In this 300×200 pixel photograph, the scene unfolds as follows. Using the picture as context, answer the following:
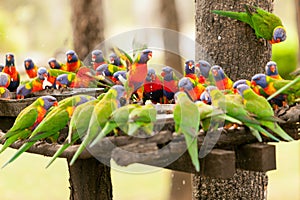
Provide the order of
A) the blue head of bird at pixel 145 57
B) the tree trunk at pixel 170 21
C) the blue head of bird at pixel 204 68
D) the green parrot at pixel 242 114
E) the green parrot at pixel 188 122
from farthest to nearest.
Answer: the tree trunk at pixel 170 21
the blue head of bird at pixel 204 68
the blue head of bird at pixel 145 57
the green parrot at pixel 242 114
the green parrot at pixel 188 122

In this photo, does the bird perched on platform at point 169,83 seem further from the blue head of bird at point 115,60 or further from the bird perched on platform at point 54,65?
the bird perched on platform at point 54,65

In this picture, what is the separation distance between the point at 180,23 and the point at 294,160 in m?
4.07

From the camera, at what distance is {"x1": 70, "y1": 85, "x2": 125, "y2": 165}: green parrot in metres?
1.87

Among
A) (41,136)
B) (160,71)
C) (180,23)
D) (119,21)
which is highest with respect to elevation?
(119,21)

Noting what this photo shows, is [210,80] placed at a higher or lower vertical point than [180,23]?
lower

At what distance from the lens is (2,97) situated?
2.98 meters

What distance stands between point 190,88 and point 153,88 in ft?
0.94

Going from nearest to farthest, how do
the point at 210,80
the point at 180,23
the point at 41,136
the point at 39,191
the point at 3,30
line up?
the point at 41,136 < the point at 210,80 < the point at 180,23 < the point at 3,30 < the point at 39,191

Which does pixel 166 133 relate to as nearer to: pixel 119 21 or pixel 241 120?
pixel 241 120

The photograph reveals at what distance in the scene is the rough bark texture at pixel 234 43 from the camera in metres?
2.95

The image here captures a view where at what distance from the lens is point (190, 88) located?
90.3 inches

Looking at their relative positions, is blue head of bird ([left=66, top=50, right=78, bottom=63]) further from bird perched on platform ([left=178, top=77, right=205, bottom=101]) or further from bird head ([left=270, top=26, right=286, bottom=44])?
bird head ([left=270, top=26, right=286, bottom=44])

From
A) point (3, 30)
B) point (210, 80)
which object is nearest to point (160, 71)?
point (210, 80)

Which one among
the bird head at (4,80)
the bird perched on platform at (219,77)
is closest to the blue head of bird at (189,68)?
the bird perched on platform at (219,77)
